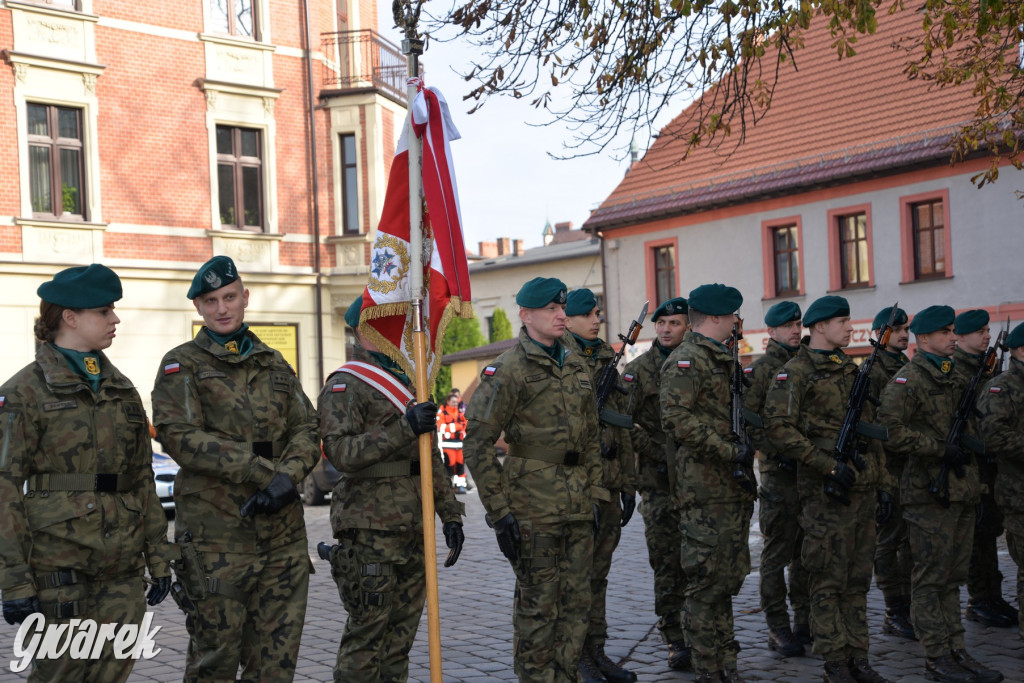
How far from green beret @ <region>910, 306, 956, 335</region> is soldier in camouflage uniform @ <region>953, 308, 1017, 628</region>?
0.45 m

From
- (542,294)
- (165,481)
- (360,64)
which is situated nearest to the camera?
(542,294)

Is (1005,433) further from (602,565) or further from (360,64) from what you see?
(360,64)

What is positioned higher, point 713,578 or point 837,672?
point 713,578

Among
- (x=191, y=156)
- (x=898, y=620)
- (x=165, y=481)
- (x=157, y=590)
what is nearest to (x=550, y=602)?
(x=157, y=590)

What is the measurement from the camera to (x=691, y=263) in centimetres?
3048

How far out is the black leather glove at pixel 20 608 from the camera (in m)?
4.31

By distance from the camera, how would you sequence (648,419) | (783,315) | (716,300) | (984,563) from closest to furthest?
(716,300) → (648,419) → (783,315) → (984,563)

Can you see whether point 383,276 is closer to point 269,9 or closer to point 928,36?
point 928,36

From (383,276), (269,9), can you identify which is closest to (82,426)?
(383,276)

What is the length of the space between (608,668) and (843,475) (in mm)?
1809

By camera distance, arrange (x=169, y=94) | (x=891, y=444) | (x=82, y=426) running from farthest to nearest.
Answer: (x=169, y=94)
(x=891, y=444)
(x=82, y=426)

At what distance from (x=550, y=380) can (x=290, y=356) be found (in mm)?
19974

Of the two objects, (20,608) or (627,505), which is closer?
(20,608)

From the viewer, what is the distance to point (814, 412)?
7.05m
